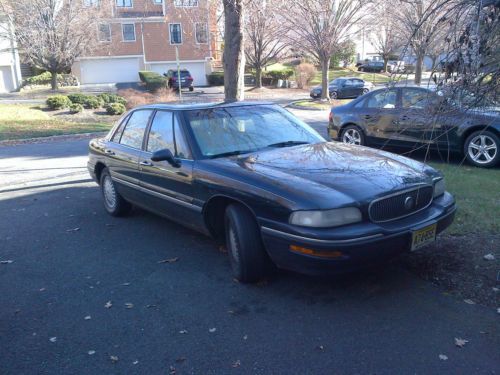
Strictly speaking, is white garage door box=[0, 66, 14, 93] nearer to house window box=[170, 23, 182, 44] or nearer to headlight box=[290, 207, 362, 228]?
house window box=[170, 23, 182, 44]

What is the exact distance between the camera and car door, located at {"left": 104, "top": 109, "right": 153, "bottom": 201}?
5672 millimetres

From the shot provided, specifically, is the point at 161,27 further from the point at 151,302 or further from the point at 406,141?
the point at 151,302

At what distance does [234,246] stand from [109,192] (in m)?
2.97

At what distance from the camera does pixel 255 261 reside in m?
4.04

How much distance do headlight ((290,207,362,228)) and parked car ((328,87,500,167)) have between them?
3.30 m

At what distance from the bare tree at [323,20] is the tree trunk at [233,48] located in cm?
1619

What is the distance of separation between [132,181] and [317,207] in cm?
289

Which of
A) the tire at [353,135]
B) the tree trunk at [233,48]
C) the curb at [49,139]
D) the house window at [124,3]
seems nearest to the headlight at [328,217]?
the tree trunk at [233,48]

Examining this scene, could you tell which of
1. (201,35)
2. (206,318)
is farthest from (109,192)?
(201,35)

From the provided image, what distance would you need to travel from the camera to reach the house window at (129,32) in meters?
45.2

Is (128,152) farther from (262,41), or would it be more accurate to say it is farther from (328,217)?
(262,41)

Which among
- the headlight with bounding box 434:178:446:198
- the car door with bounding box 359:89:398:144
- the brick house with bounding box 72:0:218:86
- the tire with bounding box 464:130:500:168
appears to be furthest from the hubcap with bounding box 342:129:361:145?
the brick house with bounding box 72:0:218:86

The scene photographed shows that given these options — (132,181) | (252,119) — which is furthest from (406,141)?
(132,181)

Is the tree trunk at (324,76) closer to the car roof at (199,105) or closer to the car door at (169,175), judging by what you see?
the car roof at (199,105)
